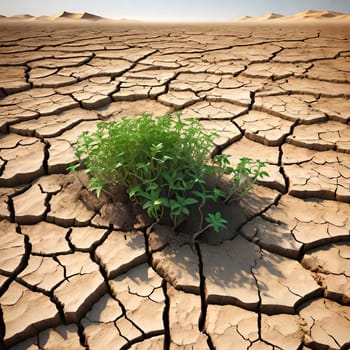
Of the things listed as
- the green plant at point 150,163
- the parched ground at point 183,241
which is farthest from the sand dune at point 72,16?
the green plant at point 150,163

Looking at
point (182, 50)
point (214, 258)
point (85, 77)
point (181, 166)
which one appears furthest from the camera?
point (182, 50)

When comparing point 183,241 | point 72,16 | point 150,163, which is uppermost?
point 72,16

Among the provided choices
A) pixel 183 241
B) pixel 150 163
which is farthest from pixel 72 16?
pixel 183 241

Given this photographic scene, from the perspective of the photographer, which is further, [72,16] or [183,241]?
[72,16]

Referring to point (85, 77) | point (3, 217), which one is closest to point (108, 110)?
point (85, 77)

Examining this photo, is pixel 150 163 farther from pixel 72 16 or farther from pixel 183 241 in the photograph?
pixel 72 16

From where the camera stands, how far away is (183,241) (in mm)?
1671

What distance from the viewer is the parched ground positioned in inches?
52.1

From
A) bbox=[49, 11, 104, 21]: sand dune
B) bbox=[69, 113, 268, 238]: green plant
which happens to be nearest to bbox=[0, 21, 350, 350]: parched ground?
bbox=[69, 113, 268, 238]: green plant

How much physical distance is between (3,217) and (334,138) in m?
2.47

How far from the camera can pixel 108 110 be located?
306 cm

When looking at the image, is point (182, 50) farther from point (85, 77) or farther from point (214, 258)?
point (214, 258)

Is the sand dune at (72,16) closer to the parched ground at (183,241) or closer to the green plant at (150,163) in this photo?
the parched ground at (183,241)

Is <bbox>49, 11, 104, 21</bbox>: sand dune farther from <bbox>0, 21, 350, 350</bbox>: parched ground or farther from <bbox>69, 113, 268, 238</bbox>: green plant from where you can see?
<bbox>69, 113, 268, 238</bbox>: green plant
